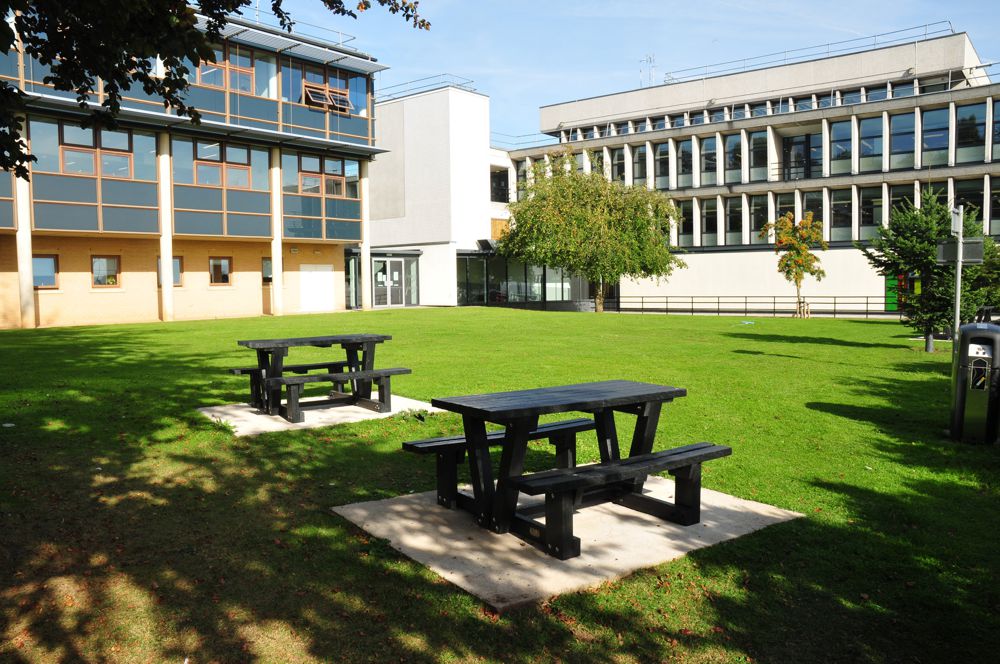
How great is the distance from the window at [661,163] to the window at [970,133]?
54.1 ft

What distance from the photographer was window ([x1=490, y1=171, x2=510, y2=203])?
180ft

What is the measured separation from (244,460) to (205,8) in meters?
4.09

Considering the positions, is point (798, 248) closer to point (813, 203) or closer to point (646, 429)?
point (813, 203)

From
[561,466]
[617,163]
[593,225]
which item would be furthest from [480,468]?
[617,163]

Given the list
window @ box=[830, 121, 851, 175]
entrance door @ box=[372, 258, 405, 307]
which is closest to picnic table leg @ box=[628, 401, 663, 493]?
entrance door @ box=[372, 258, 405, 307]

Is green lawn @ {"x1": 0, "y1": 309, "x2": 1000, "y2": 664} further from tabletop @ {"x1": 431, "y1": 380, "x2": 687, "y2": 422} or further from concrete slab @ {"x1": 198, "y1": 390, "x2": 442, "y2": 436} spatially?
tabletop @ {"x1": 431, "y1": 380, "x2": 687, "y2": 422}

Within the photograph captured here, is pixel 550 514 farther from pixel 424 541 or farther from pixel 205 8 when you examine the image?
pixel 205 8

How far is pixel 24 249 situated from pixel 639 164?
122ft

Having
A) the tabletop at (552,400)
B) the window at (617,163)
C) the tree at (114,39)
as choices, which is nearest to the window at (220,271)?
the tree at (114,39)

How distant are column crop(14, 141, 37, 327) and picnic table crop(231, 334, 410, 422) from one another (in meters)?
22.3

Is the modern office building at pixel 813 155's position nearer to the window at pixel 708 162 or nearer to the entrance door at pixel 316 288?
the window at pixel 708 162

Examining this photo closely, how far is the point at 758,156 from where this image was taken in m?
48.8

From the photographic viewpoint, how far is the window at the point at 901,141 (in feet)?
144

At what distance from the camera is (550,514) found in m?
4.83
